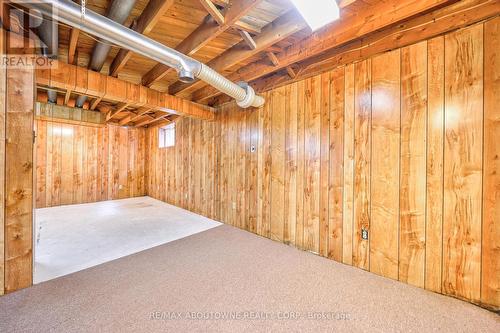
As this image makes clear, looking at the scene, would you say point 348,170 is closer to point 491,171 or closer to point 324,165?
point 324,165

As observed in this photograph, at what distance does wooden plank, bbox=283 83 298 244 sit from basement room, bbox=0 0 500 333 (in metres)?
0.02

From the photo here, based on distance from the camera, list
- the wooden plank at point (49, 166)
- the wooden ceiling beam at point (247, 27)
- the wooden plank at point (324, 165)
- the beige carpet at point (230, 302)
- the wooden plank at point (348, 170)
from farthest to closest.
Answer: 1. the wooden plank at point (49, 166)
2. the wooden plank at point (324, 165)
3. the wooden plank at point (348, 170)
4. the wooden ceiling beam at point (247, 27)
5. the beige carpet at point (230, 302)

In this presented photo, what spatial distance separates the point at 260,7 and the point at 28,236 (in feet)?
8.95

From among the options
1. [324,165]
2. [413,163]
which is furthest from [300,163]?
[413,163]

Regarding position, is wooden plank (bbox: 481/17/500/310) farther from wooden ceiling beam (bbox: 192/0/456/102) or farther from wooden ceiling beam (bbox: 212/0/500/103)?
wooden ceiling beam (bbox: 192/0/456/102)

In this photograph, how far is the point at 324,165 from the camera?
Result: 2.42 m

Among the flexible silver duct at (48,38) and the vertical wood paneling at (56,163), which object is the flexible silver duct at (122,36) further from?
the vertical wood paneling at (56,163)

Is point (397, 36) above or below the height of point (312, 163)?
above

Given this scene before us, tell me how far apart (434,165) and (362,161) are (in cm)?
56

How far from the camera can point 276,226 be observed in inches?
116

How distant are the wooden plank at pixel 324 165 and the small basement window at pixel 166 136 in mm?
4160

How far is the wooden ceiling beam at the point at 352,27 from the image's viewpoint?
61.1 inches

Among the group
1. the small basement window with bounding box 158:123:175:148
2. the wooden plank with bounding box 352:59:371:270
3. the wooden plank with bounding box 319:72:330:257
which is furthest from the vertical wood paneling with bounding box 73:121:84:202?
the wooden plank with bounding box 352:59:371:270

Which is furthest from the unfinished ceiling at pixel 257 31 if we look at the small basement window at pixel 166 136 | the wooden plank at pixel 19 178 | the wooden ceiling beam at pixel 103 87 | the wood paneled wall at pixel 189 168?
the small basement window at pixel 166 136
